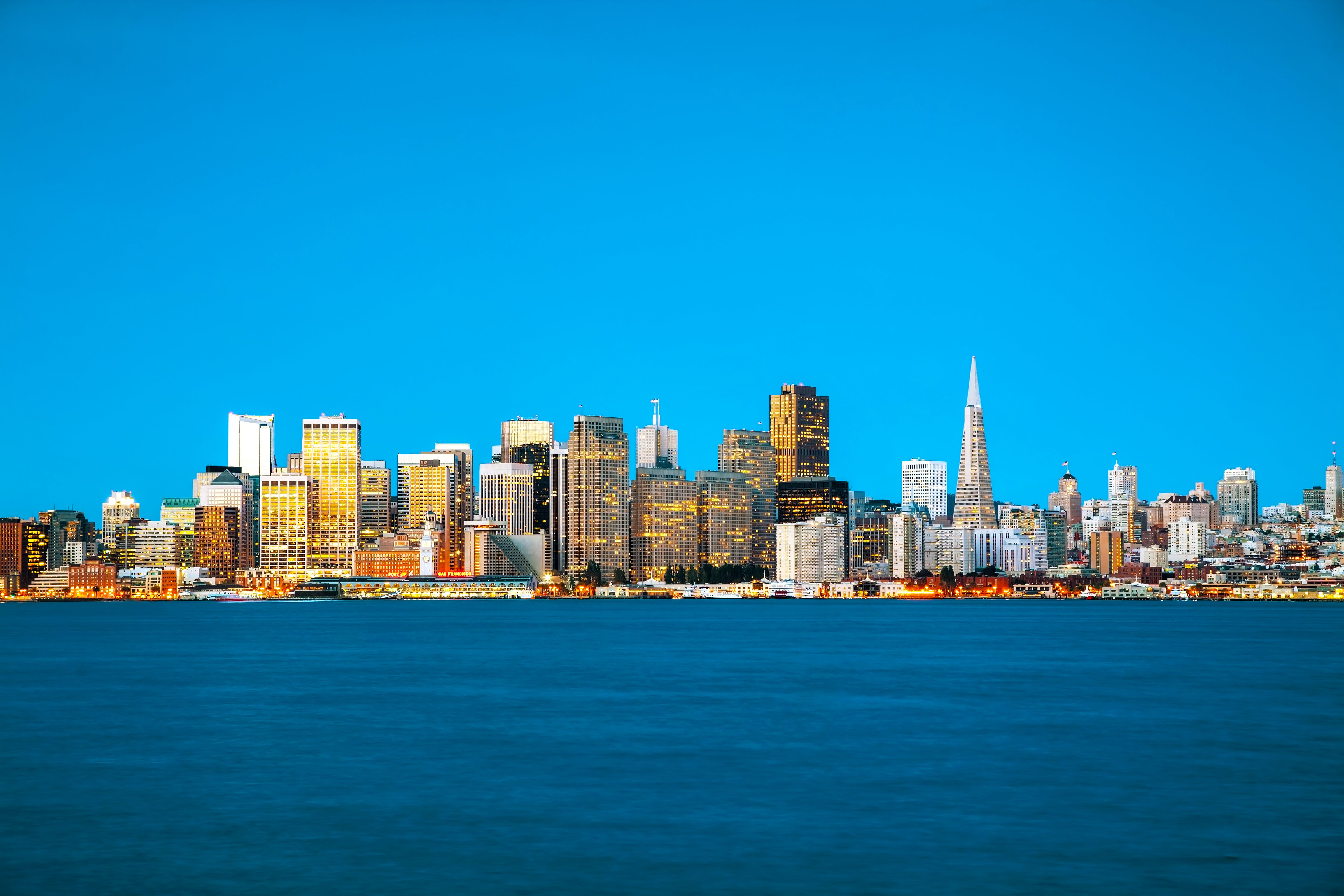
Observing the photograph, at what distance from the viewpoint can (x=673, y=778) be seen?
123 ft

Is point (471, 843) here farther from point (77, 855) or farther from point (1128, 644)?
point (1128, 644)

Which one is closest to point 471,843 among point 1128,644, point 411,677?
point 411,677

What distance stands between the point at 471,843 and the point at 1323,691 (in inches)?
1707

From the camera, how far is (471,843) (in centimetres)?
2942

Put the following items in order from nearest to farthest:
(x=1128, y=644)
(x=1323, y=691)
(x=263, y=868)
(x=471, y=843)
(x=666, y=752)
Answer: (x=263, y=868)
(x=471, y=843)
(x=666, y=752)
(x=1323, y=691)
(x=1128, y=644)

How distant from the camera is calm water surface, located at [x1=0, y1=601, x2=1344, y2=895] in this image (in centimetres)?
2705

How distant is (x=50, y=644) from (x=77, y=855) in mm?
84153

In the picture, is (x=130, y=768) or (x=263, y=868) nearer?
(x=263, y=868)

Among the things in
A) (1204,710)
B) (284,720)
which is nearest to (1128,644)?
(1204,710)

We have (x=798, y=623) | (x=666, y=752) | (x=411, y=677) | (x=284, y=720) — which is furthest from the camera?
(x=798, y=623)

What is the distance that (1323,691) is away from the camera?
6162 cm

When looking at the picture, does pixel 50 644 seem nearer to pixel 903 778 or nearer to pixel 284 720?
pixel 284 720

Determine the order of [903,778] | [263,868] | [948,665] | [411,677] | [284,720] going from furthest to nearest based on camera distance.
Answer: [948,665], [411,677], [284,720], [903,778], [263,868]

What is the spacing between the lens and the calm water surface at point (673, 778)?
88.7 feet
